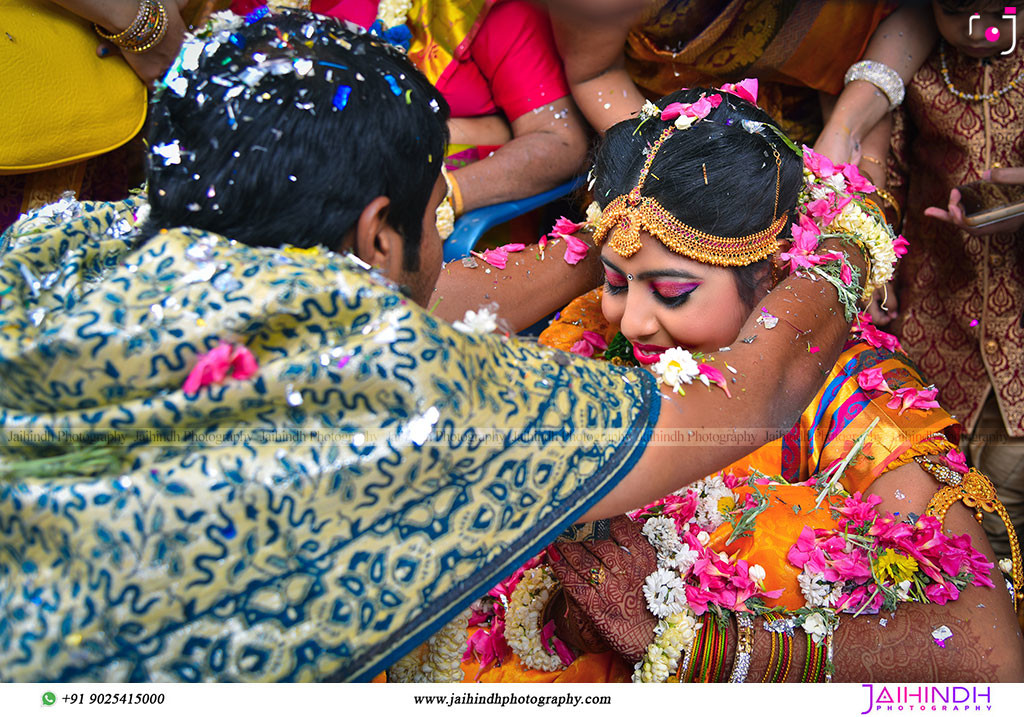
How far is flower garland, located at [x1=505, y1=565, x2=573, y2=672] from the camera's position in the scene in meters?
1.79

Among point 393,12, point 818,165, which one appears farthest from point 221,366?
point 393,12

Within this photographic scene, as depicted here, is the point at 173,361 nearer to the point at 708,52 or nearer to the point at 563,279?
the point at 563,279

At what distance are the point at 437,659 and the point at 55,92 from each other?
1.70 metres

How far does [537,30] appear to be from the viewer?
2.72 metres

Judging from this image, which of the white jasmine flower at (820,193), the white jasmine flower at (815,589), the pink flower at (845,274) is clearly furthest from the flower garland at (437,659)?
the white jasmine flower at (820,193)

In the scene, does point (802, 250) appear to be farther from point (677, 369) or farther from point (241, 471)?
point (241, 471)

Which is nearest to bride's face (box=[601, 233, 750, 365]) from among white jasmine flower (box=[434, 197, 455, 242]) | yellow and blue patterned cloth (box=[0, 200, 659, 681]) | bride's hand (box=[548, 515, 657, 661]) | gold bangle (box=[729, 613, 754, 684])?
bride's hand (box=[548, 515, 657, 661])

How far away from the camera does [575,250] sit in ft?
7.73

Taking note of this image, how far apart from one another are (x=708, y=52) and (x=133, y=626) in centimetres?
243

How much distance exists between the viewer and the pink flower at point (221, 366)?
3.34 feet

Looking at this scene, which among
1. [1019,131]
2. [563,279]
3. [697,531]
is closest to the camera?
[697,531]

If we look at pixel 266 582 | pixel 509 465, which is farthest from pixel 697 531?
pixel 266 582
